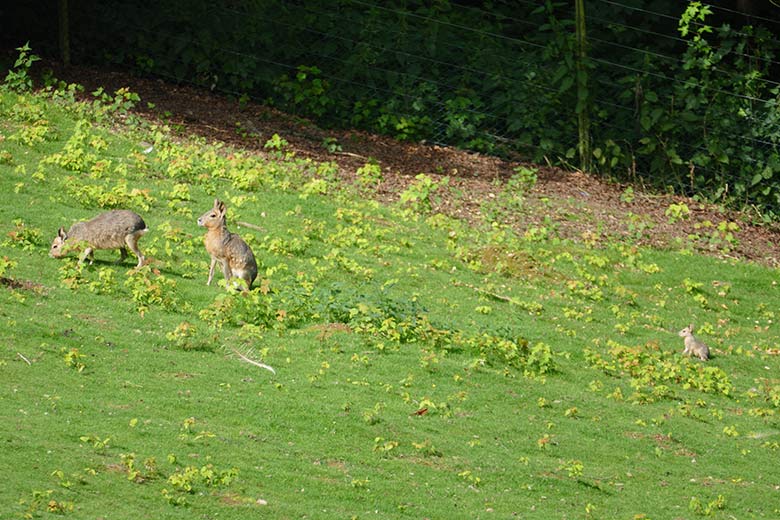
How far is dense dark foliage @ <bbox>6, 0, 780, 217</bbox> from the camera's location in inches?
788

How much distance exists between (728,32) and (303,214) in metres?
8.17

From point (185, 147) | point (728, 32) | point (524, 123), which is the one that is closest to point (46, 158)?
point (185, 147)

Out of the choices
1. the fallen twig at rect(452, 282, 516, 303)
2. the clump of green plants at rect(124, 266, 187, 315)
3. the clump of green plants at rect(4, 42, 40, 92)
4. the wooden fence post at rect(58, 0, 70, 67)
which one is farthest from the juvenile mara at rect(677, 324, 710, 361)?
the wooden fence post at rect(58, 0, 70, 67)

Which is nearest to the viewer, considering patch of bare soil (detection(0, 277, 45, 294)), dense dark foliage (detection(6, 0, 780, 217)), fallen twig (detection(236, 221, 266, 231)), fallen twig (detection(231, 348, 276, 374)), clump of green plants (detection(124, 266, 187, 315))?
fallen twig (detection(231, 348, 276, 374))

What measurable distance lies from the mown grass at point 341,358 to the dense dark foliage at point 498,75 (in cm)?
271

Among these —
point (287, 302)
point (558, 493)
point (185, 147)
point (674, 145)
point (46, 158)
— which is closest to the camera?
point (558, 493)

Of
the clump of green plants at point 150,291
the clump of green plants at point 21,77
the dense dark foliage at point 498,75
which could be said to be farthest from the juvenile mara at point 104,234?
the dense dark foliage at point 498,75

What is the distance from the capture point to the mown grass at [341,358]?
355 inches

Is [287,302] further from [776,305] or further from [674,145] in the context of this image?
[674,145]

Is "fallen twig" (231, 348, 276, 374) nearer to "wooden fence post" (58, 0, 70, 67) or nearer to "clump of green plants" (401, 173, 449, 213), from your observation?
"clump of green plants" (401, 173, 449, 213)

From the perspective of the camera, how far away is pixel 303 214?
16.3 metres

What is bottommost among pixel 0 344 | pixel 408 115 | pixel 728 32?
pixel 0 344

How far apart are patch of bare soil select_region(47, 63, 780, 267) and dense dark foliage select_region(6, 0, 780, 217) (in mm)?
431

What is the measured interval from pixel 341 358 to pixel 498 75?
399 inches
